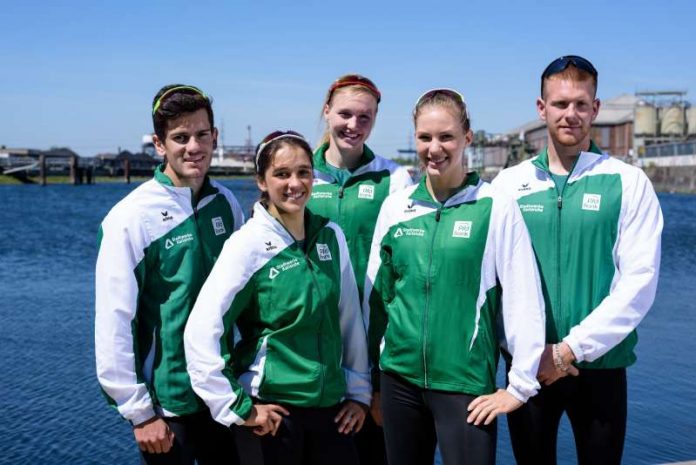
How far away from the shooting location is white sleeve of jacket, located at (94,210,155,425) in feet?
10.9

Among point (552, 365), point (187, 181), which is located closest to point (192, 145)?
point (187, 181)

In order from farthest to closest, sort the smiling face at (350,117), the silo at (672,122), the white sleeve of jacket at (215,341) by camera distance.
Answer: the silo at (672,122), the smiling face at (350,117), the white sleeve of jacket at (215,341)

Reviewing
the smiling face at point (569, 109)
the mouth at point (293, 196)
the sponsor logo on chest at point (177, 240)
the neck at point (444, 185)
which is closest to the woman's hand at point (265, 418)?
the sponsor logo on chest at point (177, 240)

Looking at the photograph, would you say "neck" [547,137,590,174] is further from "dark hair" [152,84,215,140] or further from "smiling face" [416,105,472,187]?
"dark hair" [152,84,215,140]

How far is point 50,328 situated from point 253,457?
10.7 m

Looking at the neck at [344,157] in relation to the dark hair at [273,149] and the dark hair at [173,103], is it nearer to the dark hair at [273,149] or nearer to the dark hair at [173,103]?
the dark hair at [273,149]

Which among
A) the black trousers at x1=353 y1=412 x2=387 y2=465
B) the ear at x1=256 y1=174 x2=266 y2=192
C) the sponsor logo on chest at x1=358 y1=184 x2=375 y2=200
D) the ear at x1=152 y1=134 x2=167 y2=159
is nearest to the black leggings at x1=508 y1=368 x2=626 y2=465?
the black trousers at x1=353 y1=412 x2=387 y2=465

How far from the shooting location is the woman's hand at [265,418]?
329 centimetres

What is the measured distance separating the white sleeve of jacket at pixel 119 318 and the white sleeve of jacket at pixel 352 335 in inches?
40.3

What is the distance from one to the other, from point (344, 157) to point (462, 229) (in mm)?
1086

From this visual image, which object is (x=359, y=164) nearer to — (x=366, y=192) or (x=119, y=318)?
(x=366, y=192)

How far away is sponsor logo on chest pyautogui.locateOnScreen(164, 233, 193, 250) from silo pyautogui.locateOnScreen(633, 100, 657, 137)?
9311cm

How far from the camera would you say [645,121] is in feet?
290

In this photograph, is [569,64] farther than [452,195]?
Yes
